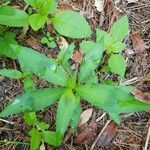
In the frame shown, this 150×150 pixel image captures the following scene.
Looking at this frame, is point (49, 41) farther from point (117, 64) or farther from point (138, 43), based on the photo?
point (138, 43)

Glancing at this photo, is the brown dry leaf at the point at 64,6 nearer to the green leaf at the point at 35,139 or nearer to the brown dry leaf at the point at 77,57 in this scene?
the brown dry leaf at the point at 77,57

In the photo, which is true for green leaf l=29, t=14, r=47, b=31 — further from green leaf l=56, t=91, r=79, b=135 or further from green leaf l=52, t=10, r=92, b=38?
green leaf l=56, t=91, r=79, b=135

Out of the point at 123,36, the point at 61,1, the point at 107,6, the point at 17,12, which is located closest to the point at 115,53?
the point at 123,36

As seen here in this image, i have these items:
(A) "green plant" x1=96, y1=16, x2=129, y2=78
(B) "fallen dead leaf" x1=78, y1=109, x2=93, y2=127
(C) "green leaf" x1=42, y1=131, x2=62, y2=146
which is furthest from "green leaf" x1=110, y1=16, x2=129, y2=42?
(C) "green leaf" x1=42, y1=131, x2=62, y2=146

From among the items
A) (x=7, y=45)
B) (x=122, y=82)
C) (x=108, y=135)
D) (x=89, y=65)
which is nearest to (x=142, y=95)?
(x=122, y=82)

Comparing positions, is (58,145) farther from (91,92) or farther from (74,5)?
(74,5)
